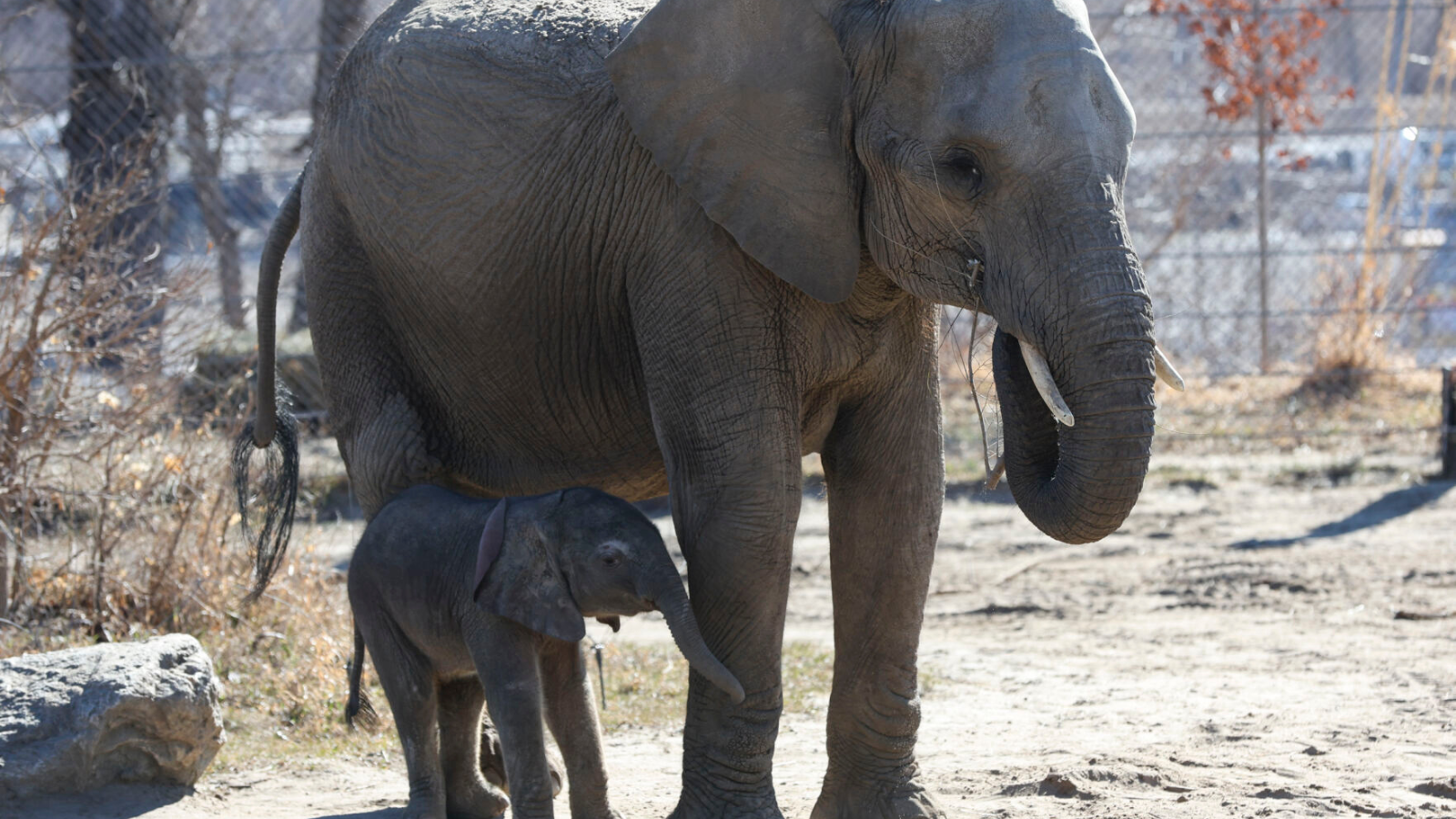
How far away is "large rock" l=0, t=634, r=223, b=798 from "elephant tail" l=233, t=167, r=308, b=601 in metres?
0.44

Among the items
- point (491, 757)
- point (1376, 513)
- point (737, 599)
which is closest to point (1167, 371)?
point (737, 599)

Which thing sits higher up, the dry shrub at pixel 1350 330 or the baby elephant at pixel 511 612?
the dry shrub at pixel 1350 330

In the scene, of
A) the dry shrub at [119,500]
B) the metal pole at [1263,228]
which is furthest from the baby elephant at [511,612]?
the metal pole at [1263,228]

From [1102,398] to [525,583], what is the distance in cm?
147

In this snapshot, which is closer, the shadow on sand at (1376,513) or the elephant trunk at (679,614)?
the elephant trunk at (679,614)

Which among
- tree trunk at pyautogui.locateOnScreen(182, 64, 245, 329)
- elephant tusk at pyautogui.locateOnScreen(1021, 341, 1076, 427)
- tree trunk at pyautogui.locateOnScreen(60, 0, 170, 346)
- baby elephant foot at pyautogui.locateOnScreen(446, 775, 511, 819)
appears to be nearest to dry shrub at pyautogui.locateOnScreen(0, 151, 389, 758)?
baby elephant foot at pyautogui.locateOnScreen(446, 775, 511, 819)

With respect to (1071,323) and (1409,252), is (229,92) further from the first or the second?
(1071,323)

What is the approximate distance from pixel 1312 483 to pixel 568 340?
7775 mm

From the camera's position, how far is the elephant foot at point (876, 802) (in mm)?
4762

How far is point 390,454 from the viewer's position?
199 inches

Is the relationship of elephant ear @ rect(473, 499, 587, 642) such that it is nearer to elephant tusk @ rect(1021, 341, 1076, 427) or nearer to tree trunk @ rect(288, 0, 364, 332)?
elephant tusk @ rect(1021, 341, 1076, 427)

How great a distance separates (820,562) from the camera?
964 centimetres

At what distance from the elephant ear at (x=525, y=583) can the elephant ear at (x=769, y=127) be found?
0.91 meters

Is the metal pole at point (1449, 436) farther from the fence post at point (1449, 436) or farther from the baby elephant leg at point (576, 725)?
the baby elephant leg at point (576, 725)
